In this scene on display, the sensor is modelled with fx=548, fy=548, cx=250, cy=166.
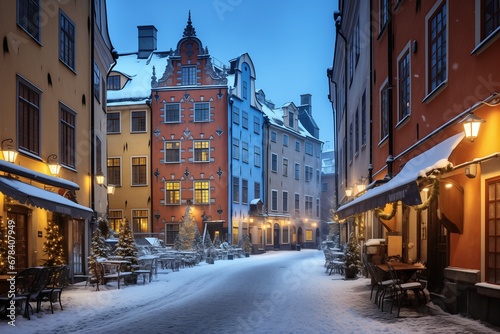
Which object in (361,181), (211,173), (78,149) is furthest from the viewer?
(211,173)

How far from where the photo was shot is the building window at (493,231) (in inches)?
327

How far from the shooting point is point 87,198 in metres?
19.3

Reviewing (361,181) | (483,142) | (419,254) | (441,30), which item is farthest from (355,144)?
(483,142)

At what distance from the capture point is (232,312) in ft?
35.3

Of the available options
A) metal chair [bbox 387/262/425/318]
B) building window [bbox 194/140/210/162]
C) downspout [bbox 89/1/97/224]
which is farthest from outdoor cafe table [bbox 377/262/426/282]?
building window [bbox 194/140/210/162]

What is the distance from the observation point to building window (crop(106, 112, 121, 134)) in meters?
39.4

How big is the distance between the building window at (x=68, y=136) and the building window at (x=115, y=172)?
856 inches

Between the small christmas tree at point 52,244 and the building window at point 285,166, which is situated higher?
the building window at point 285,166

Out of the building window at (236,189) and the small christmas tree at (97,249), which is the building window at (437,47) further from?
the building window at (236,189)

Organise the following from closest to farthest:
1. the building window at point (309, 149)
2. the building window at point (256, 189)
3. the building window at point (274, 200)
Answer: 1. the building window at point (256, 189)
2. the building window at point (274, 200)
3. the building window at point (309, 149)

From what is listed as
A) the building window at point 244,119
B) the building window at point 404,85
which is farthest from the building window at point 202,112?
the building window at point 404,85

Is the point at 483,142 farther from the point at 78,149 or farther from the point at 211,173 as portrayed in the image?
the point at 211,173

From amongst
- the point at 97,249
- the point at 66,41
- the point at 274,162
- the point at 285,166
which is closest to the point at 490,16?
the point at 66,41

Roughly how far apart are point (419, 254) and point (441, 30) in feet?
16.5
